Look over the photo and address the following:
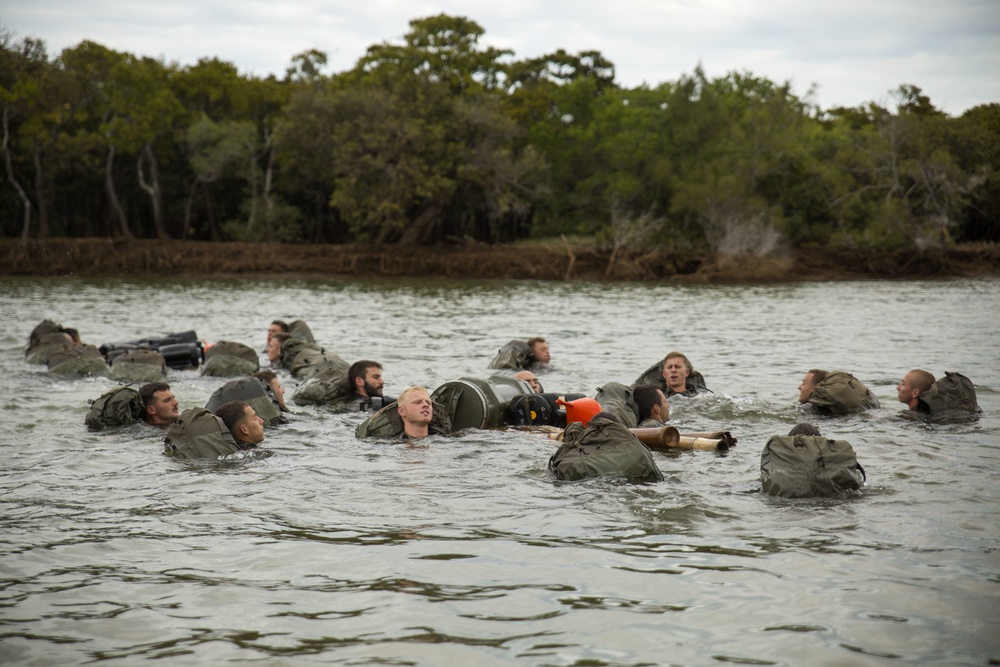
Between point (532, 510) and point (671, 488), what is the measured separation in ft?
5.17

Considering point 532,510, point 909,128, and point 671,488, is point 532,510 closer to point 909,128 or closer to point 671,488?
point 671,488

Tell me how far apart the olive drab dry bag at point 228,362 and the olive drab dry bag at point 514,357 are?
467cm

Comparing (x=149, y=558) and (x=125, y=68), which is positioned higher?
(x=125, y=68)

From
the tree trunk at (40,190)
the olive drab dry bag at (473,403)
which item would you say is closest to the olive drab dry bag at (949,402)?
the olive drab dry bag at (473,403)

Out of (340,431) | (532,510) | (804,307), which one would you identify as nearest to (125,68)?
(804,307)

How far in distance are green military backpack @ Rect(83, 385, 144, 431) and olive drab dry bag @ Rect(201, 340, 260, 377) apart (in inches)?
204

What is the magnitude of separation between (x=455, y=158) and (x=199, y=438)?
53.4 m

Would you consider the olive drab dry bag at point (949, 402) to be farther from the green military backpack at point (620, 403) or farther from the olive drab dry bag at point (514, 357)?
the olive drab dry bag at point (514, 357)

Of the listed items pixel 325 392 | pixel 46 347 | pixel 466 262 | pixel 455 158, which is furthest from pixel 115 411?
pixel 455 158

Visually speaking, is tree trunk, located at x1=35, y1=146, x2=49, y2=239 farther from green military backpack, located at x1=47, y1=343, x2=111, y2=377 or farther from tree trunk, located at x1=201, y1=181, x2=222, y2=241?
green military backpack, located at x1=47, y1=343, x2=111, y2=377

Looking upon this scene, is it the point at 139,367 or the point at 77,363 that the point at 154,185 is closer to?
the point at 77,363

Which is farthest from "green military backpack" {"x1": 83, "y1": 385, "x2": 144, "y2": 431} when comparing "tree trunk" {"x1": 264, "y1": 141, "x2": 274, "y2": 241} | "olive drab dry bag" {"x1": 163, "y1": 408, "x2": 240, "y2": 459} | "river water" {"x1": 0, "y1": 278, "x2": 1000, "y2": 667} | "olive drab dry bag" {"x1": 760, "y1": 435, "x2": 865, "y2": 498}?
"tree trunk" {"x1": 264, "y1": 141, "x2": 274, "y2": 241}

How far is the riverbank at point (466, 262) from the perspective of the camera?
58500 millimetres

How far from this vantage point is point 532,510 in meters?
9.57
